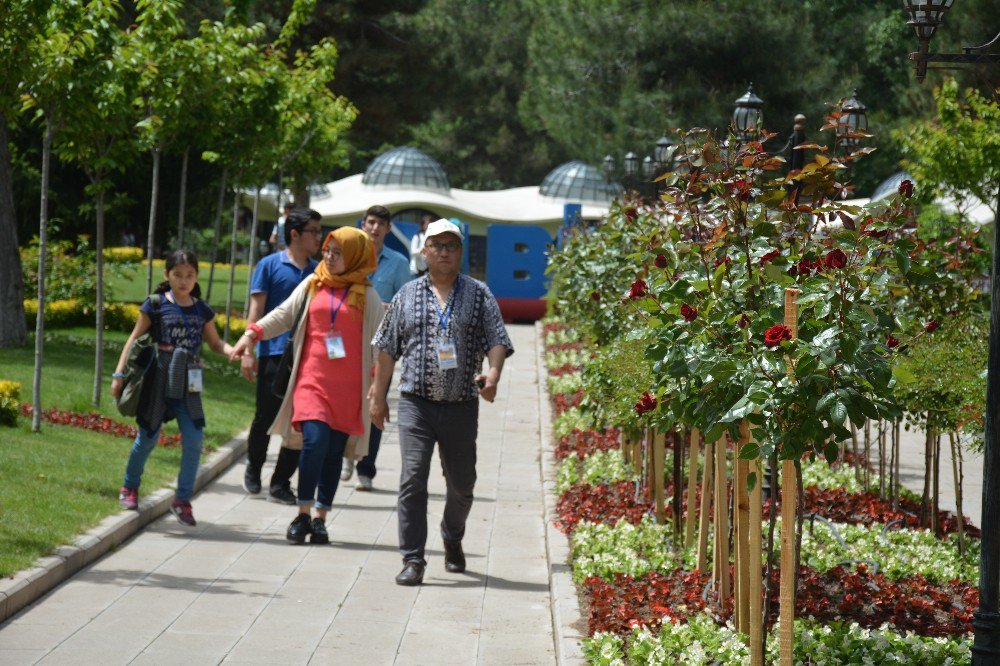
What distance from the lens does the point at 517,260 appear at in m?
29.2

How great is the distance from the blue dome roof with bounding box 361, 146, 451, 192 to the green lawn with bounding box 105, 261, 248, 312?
5.75m

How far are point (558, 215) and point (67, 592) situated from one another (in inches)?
1450

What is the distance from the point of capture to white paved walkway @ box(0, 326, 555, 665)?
580cm

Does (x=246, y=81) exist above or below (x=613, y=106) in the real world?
below

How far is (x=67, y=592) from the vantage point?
656cm

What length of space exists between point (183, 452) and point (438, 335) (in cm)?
215

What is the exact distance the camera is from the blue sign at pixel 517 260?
29094 millimetres

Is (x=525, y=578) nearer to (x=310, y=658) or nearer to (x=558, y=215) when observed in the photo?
(x=310, y=658)

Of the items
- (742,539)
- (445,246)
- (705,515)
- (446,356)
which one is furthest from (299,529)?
(742,539)

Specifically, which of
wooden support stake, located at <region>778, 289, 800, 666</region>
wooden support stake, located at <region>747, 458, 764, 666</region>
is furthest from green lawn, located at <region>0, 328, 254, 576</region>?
wooden support stake, located at <region>778, 289, 800, 666</region>

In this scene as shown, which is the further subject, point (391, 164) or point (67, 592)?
point (391, 164)

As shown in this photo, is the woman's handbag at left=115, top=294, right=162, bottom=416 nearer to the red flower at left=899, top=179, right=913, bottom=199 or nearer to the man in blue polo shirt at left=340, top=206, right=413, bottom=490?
the man in blue polo shirt at left=340, top=206, right=413, bottom=490

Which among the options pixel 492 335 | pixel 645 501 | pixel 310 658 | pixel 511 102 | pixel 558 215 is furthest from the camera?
pixel 511 102

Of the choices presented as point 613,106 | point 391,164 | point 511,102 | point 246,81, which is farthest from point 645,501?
point 511,102
